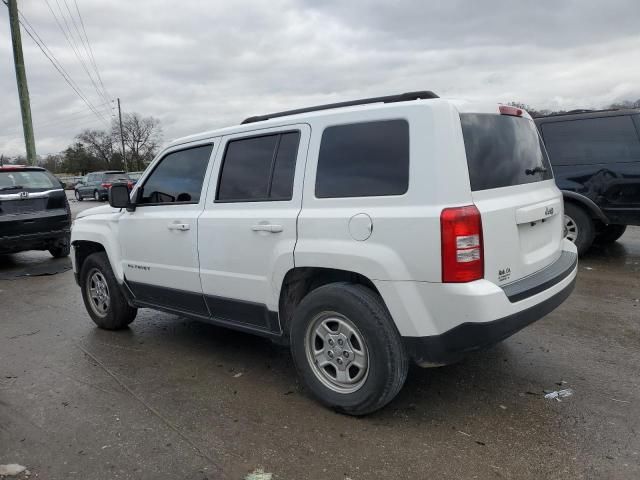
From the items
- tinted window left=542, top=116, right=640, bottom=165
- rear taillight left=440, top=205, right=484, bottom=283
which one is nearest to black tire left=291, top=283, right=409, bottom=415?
rear taillight left=440, top=205, right=484, bottom=283

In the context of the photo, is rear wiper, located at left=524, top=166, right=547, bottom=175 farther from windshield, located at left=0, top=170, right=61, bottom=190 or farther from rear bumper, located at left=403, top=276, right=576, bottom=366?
windshield, located at left=0, top=170, right=61, bottom=190

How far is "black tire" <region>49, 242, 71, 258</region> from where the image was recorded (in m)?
9.74

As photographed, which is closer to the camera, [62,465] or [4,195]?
[62,465]

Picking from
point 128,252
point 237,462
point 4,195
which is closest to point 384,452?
point 237,462

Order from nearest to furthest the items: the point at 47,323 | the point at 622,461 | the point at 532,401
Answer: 1. the point at 622,461
2. the point at 532,401
3. the point at 47,323

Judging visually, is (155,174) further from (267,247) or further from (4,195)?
(4,195)

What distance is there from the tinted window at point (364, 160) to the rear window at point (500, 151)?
1.24 feet

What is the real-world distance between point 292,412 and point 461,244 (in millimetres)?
1569

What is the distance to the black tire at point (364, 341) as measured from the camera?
2998 mm

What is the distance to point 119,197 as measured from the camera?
15.2 ft

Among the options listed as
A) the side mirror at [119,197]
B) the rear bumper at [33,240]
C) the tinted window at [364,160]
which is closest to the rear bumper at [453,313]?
the tinted window at [364,160]

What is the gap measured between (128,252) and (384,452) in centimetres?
301

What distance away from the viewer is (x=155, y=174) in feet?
15.3

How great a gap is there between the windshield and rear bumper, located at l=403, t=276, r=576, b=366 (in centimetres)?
839
